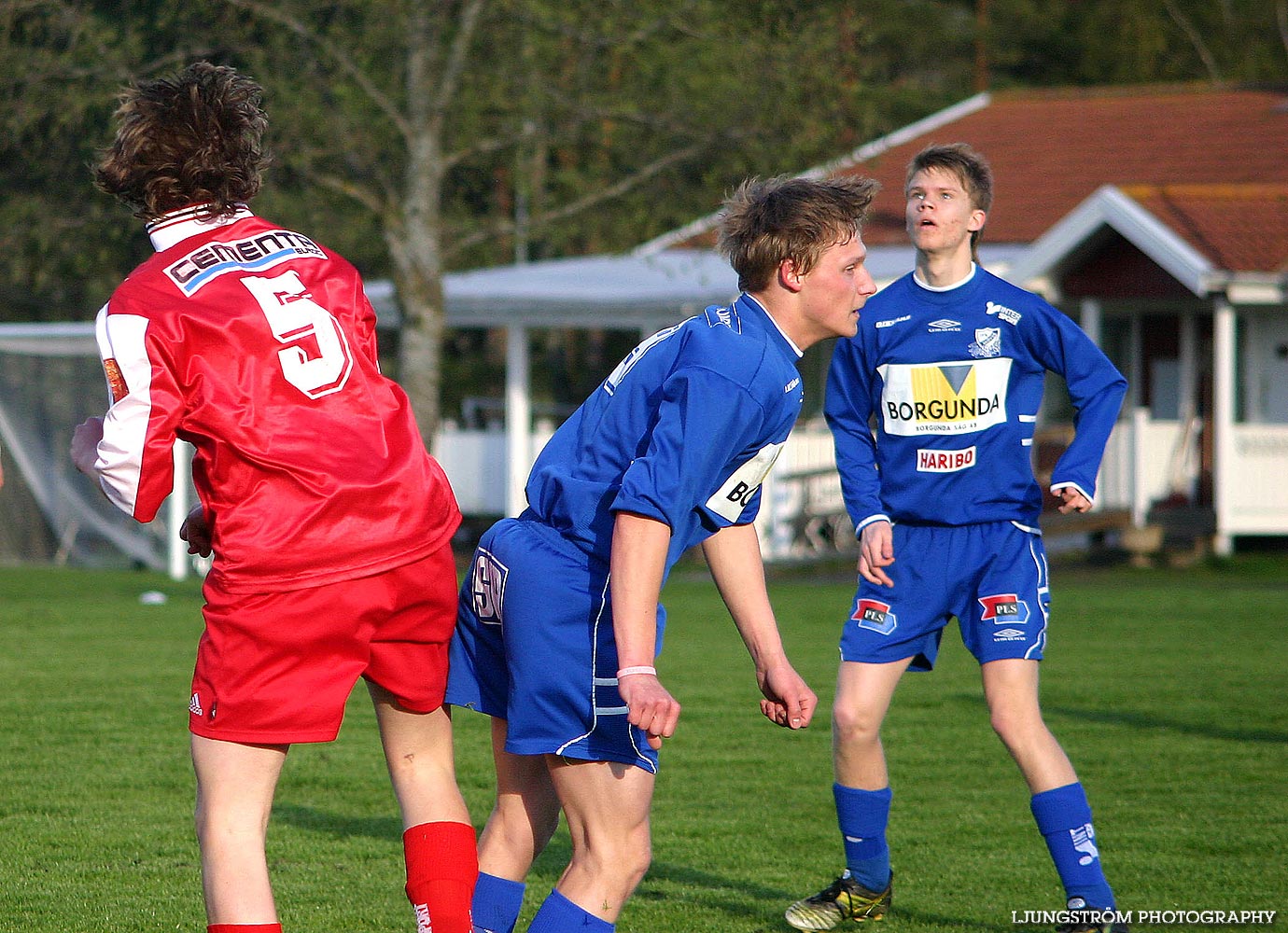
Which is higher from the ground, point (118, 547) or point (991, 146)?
point (991, 146)

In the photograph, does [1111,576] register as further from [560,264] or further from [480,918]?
[480,918]

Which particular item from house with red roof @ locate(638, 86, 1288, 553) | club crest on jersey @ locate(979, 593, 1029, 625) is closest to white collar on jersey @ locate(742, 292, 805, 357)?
club crest on jersey @ locate(979, 593, 1029, 625)

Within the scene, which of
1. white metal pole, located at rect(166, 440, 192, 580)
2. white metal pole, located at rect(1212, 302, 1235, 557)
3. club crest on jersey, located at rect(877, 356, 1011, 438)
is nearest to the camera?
club crest on jersey, located at rect(877, 356, 1011, 438)

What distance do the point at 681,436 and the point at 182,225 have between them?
1.15 metres

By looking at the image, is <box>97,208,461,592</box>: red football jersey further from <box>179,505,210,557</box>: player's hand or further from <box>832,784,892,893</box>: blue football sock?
<box>832,784,892,893</box>: blue football sock

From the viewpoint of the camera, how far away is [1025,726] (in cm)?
486

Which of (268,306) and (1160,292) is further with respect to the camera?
(1160,292)

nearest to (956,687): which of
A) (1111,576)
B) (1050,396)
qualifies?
(1111,576)

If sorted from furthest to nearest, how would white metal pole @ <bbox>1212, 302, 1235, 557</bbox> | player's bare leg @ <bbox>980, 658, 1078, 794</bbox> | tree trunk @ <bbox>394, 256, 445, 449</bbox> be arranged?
white metal pole @ <bbox>1212, 302, 1235, 557</bbox>
tree trunk @ <bbox>394, 256, 445, 449</bbox>
player's bare leg @ <bbox>980, 658, 1078, 794</bbox>

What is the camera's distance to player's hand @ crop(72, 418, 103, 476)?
11.3ft

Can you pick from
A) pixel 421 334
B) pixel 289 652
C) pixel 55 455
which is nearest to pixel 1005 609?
pixel 289 652

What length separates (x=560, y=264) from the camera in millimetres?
25516

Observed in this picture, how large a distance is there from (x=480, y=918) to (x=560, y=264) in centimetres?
2207

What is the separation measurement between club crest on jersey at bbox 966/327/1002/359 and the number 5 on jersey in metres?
2.37
